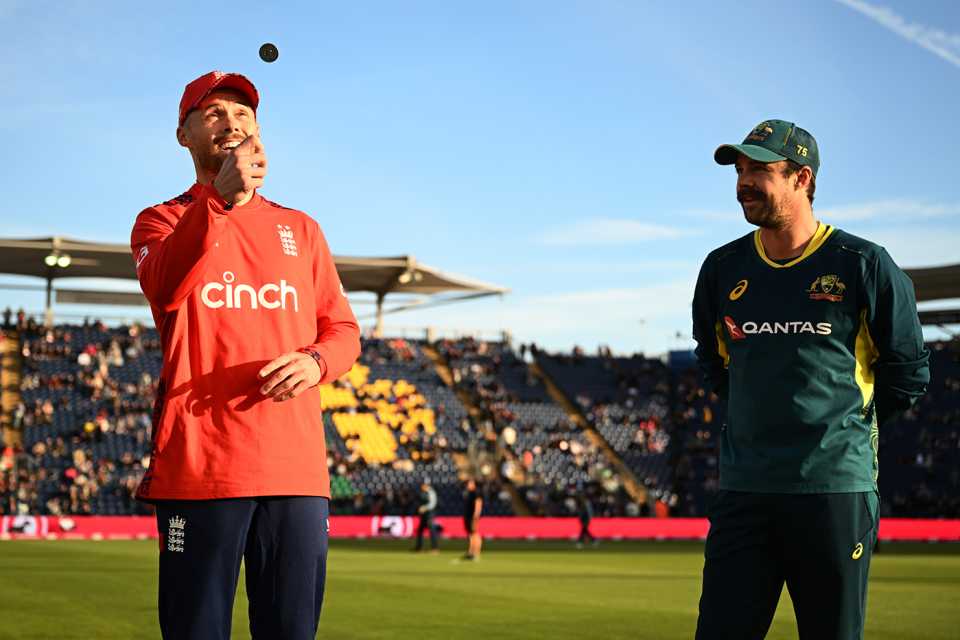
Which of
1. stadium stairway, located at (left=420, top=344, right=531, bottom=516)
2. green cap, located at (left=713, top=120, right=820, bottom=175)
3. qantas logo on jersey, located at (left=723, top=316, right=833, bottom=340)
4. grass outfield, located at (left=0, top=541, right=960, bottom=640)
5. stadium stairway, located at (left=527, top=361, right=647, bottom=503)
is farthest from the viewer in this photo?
stadium stairway, located at (left=527, top=361, right=647, bottom=503)

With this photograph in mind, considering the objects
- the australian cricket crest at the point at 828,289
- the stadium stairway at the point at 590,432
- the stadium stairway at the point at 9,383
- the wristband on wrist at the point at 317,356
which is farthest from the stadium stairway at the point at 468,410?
the wristband on wrist at the point at 317,356

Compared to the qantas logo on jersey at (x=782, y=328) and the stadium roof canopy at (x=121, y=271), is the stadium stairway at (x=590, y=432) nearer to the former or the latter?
the stadium roof canopy at (x=121, y=271)

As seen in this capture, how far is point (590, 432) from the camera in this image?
2048 inches

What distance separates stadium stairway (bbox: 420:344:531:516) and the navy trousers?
137ft

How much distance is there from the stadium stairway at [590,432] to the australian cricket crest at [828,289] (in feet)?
142

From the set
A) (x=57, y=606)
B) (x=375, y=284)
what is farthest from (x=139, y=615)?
(x=375, y=284)

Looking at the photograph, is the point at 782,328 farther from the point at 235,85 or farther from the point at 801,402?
the point at 235,85

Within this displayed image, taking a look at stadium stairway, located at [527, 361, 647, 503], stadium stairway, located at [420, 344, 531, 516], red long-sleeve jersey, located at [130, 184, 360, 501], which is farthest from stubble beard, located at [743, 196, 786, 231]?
stadium stairway, located at [527, 361, 647, 503]

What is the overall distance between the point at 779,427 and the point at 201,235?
2512 mm

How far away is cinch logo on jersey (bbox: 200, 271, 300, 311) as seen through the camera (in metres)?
4.38

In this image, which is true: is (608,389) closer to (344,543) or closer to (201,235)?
(344,543)

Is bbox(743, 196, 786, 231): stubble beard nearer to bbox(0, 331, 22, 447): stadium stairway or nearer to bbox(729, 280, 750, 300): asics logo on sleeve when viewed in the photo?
bbox(729, 280, 750, 300): asics logo on sleeve

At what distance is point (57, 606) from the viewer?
1471 cm

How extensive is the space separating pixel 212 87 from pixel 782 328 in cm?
248
